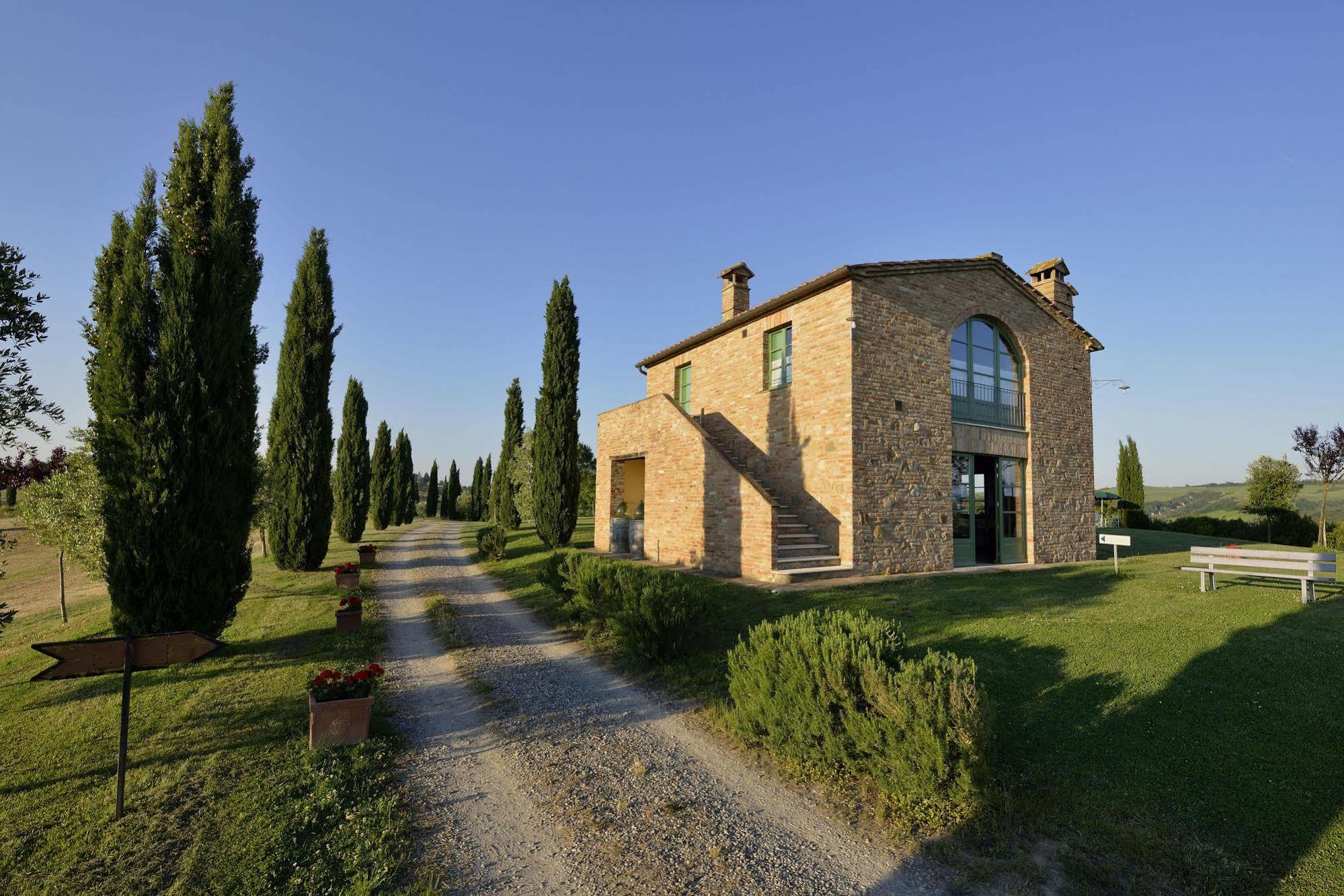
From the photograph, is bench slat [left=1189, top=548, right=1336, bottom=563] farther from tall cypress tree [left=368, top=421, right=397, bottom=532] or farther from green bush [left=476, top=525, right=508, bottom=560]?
tall cypress tree [left=368, top=421, right=397, bottom=532]

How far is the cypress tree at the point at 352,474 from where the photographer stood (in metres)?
24.2

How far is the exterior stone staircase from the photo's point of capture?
11000mm

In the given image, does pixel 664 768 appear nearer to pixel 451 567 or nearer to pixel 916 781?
pixel 916 781

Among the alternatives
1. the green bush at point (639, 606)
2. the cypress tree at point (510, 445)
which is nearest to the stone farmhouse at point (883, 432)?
the green bush at point (639, 606)

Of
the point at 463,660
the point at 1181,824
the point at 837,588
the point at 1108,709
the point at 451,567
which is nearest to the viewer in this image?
the point at 1181,824

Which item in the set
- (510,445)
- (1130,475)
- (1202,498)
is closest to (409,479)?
(510,445)

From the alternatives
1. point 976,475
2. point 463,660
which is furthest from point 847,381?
point 463,660

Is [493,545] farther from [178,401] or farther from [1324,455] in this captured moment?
[1324,455]

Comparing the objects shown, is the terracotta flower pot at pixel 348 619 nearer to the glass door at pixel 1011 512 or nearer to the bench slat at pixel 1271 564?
the bench slat at pixel 1271 564

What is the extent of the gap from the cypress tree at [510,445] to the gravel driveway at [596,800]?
2214 centimetres

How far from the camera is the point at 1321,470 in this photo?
22953 millimetres

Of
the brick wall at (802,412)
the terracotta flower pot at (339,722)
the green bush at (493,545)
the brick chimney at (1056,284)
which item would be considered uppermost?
the brick chimney at (1056,284)

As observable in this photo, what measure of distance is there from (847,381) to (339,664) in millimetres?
10099

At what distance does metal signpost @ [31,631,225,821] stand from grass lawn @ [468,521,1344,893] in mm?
4659
